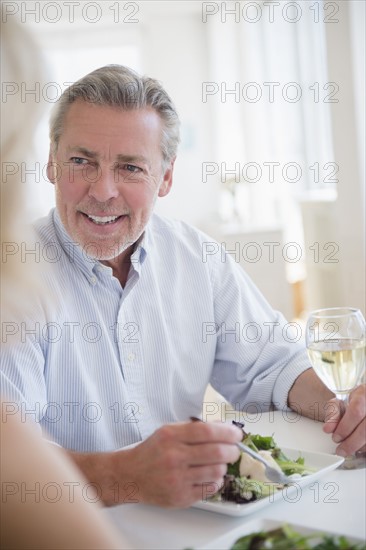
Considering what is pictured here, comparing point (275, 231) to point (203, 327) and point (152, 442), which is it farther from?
point (152, 442)

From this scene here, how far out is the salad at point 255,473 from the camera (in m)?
1.20

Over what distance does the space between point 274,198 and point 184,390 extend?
17.9ft

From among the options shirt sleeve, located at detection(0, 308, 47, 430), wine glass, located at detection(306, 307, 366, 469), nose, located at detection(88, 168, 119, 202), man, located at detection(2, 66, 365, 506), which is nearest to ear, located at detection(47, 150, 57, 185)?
man, located at detection(2, 66, 365, 506)

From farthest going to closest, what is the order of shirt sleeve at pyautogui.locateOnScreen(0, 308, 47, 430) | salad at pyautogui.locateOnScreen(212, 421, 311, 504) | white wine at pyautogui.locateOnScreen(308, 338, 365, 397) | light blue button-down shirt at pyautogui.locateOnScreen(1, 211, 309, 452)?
light blue button-down shirt at pyautogui.locateOnScreen(1, 211, 309, 452)
shirt sleeve at pyautogui.locateOnScreen(0, 308, 47, 430)
white wine at pyautogui.locateOnScreen(308, 338, 365, 397)
salad at pyautogui.locateOnScreen(212, 421, 311, 504)

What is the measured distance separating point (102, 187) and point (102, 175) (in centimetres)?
3

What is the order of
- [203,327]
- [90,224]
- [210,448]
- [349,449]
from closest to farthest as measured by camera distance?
1. [210,448]
2. [349,449]
3. [90,224]
4. [203,327]

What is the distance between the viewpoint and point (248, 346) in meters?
1.96

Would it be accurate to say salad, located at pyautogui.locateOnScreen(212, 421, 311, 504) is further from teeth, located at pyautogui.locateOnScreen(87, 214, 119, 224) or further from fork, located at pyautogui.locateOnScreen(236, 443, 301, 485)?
teeth, located at pyautogui.locateOnScreen(87, 214, 119, 224)

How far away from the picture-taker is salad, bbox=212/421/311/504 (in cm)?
120

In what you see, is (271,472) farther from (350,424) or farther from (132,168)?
(132,168)

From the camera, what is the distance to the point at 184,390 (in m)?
1.92

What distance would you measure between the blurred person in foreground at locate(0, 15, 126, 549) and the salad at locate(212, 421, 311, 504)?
50 centimetres

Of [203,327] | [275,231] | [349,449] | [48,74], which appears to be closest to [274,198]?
[275,231]

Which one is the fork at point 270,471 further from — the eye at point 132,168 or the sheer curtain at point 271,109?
the sheer curtain at point 271,109
